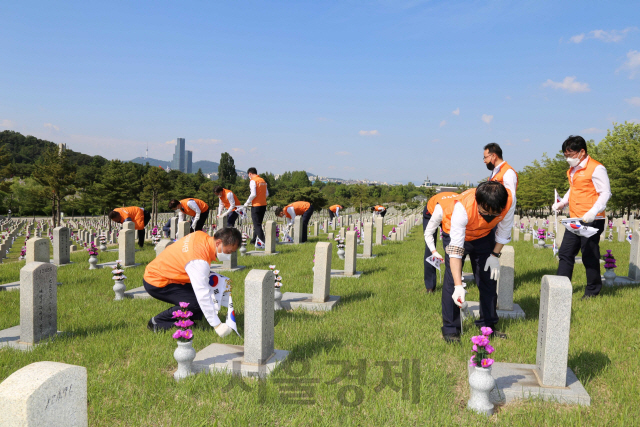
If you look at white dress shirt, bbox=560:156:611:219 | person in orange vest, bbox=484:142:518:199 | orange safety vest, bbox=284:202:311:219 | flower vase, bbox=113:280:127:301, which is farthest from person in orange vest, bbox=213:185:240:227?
white dress shirt, bbox=560:156:611:219

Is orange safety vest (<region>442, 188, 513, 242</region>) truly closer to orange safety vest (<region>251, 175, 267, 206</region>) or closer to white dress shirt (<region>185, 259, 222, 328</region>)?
white dress shirt (<region>185, 259, 222, 328</region>)

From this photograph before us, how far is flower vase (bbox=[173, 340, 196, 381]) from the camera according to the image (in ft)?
11.9

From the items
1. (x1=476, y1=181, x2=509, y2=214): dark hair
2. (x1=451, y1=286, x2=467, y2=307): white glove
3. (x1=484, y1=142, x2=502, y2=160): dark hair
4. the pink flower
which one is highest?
(x1=484, y1=142, x2=502, y2=160): dark hair

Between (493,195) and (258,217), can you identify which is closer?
(493,195)

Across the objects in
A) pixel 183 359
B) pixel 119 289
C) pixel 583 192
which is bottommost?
pixel 119 289

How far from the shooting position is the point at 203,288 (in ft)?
14.3

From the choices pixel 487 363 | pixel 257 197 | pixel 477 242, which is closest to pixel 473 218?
pixel 477 242

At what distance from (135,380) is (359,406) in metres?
2.03

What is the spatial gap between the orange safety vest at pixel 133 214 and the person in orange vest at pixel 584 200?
12.0m

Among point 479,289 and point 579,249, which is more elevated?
point 579,249

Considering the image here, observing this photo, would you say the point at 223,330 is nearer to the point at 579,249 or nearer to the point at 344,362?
the point at 344,362

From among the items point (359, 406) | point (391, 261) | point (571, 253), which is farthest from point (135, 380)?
point (391, 261)

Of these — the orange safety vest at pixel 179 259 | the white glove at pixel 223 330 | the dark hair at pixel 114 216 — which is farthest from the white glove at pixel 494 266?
the dark hair at pixel 114 216

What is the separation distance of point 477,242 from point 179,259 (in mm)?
3640
